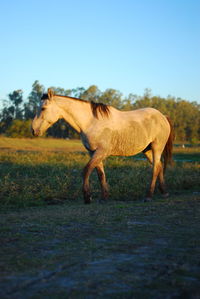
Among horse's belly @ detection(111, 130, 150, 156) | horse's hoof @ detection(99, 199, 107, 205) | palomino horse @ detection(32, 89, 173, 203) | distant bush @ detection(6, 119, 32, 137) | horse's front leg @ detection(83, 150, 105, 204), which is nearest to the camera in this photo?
horse's front leg @ detection(83, 150, 105, 204)

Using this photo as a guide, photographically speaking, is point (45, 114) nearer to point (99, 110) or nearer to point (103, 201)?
point (99, 110)

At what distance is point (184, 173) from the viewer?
36.5 feet

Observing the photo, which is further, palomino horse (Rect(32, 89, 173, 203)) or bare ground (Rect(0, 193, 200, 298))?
palomino horse (Rect(32, 89, 173, 203))

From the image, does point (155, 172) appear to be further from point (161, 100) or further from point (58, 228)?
point (161, 100)

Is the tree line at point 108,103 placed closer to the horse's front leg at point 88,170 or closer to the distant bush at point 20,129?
the distant bush at point 20,129

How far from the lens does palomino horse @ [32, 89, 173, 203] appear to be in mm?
7023

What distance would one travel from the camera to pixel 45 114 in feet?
23.1

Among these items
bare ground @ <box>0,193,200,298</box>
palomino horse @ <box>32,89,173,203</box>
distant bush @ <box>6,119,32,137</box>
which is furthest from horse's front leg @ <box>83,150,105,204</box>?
distant bush @ <box>6,119,32,137</box>

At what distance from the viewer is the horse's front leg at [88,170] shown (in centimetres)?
675

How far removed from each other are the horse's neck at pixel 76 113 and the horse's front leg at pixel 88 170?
604mm

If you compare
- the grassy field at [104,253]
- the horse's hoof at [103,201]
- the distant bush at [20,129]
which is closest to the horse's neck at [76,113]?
the horse's hoof at [103,201]

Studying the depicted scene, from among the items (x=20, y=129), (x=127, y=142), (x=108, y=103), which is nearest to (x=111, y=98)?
(x=108, y=103)

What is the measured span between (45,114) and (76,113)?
2.04 ft

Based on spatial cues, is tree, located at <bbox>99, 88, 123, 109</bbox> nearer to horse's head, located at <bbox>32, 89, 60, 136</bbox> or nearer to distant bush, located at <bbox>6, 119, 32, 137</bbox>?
distant bush, located at <bbox>6, 119, 32, 137</bbox>
